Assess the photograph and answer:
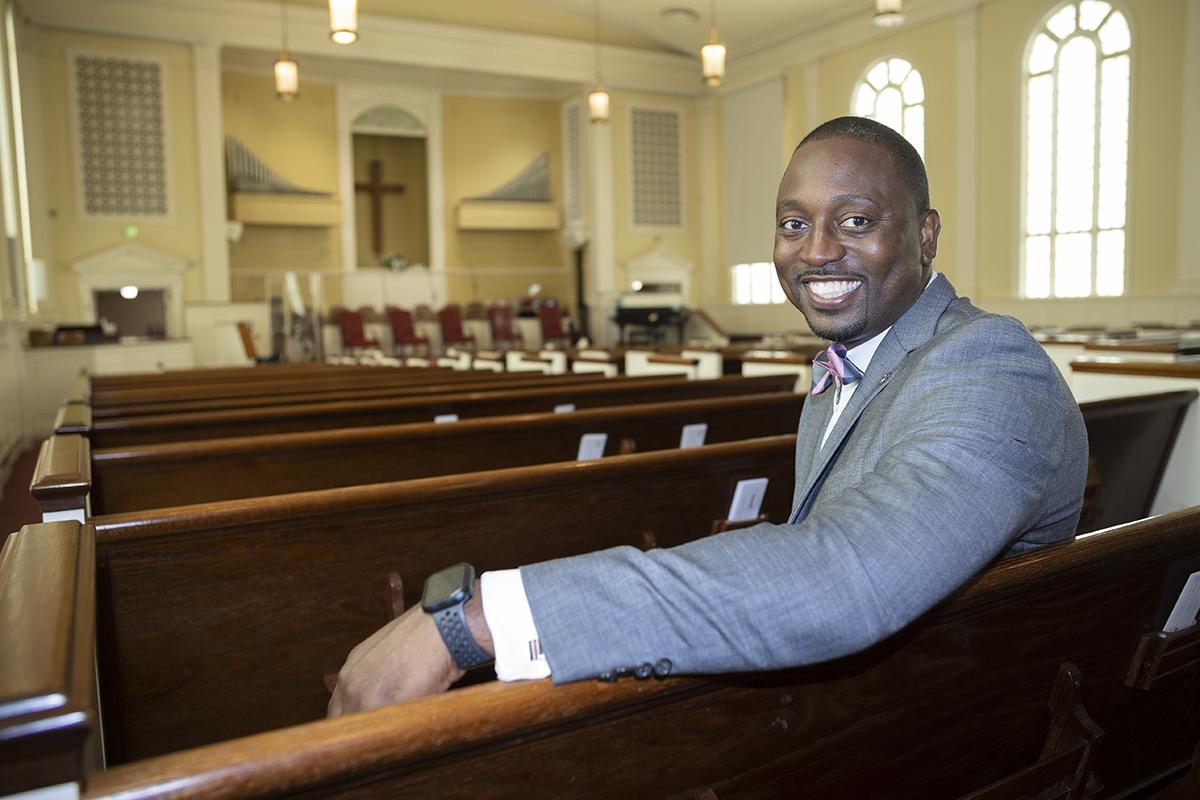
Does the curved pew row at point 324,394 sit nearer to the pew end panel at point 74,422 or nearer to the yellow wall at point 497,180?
the pew end panel at point 74,422

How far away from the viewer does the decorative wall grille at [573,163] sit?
45.6 ft

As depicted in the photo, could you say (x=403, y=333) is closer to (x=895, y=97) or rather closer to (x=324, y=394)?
(x=895, y=97)

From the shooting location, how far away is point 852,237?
1.17 metres

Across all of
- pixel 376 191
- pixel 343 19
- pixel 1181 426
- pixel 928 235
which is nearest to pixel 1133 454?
pixel 1181 426

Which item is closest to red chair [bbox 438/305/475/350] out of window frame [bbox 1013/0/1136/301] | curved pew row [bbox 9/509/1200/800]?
window frame [bbox 1013/0/1136/301]

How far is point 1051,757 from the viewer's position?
104 cm

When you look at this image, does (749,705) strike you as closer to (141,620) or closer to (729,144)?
(141,620)

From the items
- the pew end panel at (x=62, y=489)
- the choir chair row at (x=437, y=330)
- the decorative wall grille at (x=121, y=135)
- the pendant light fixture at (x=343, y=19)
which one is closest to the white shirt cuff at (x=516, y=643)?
the pew end panel at (x=62, y=489)

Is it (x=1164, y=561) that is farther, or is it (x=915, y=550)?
(x=1164, y=561)

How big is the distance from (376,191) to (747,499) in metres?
14.0

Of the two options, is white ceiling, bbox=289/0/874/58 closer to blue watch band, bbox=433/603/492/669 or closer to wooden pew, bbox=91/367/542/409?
wooden pew, bbox=91/367/542/409

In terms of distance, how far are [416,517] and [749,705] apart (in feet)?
2.96

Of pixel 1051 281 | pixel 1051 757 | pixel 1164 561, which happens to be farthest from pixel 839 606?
pixel 1051 281

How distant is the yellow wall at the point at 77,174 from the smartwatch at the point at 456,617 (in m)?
10.7
